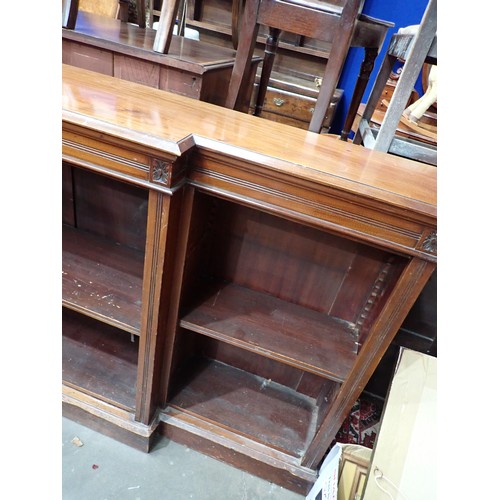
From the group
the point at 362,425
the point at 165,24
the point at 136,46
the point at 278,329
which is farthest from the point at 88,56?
the point at 362,425

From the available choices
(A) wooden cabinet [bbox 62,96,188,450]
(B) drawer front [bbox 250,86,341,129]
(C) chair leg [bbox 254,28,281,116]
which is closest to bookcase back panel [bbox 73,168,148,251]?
(A) wooden cabinet [bbox 62,96,188,450]

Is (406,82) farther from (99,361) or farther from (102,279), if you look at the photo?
(99,361)

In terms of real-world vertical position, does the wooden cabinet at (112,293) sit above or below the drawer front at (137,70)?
below

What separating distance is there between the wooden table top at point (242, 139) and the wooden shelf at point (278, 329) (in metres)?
0.44

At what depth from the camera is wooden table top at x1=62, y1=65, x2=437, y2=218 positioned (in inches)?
24.1

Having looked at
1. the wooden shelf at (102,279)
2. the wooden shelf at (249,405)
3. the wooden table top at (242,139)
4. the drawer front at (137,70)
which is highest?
the drawer front at (137,70)

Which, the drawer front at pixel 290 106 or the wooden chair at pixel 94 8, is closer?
the wooden chair at pixel 94 8

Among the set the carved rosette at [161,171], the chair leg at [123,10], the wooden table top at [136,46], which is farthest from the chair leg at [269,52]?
the chair leg at [123,10]

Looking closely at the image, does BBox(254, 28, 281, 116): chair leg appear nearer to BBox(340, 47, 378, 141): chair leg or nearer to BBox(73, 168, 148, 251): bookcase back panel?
BBox(340, 47, 378, 141): chair leg

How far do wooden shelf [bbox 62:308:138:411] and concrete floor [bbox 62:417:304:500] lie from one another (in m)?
0.15

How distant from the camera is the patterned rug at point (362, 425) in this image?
115cm

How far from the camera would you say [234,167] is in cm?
65

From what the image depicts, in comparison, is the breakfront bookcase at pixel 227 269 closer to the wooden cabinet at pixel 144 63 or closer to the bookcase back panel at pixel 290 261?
the bookcase back panel at pixel 290 261
